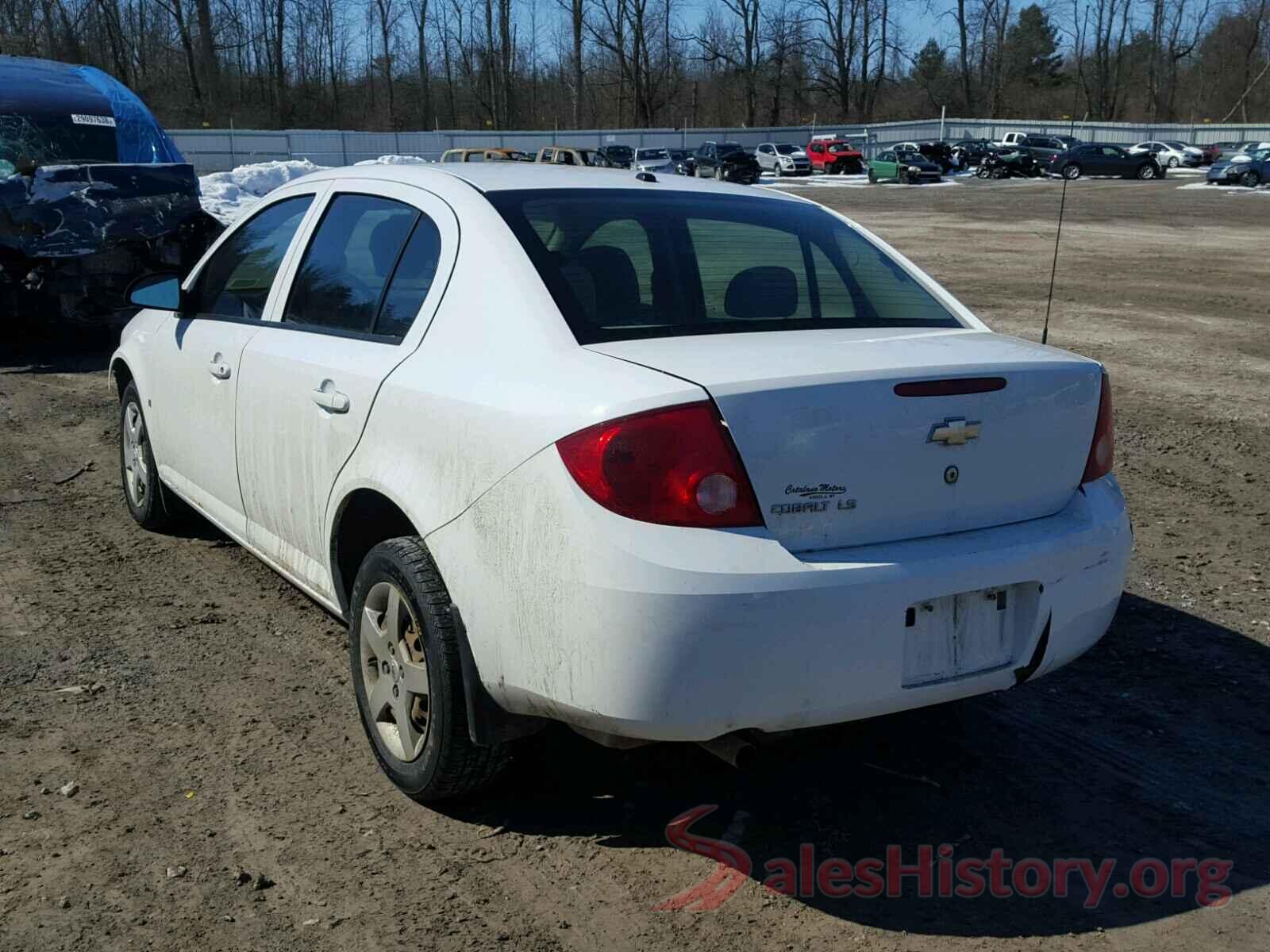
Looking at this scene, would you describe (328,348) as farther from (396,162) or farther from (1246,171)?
(1246,171)

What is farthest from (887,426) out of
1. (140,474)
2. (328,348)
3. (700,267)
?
(140,474)

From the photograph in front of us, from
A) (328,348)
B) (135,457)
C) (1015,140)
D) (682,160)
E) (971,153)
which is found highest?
(1015,140)

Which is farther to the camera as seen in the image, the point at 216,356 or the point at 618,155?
the point at 618,155

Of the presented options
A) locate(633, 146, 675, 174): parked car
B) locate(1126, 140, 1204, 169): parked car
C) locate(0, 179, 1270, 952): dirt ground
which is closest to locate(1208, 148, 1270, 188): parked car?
locate(1126, 140, 1204, 169): parked car

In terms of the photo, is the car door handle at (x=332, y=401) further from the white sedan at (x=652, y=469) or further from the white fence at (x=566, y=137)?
the white fence at (x=566, y=137)

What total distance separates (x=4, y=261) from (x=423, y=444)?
8.08 meters

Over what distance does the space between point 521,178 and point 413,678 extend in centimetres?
158

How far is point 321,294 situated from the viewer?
3920 mm

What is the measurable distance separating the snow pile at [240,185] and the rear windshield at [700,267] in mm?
19499

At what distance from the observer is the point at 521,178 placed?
3.74m

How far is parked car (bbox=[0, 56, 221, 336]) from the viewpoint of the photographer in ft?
31.7

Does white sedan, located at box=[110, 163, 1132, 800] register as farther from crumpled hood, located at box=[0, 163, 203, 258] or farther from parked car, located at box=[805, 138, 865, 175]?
parked car, located at box=[805, 138, 865, 175]

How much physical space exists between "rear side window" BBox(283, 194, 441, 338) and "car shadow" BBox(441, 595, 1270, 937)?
4.40ft

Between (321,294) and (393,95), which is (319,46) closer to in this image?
(393,95)
